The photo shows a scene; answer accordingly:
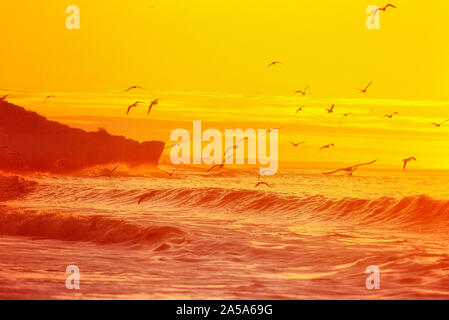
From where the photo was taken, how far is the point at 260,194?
38438mm

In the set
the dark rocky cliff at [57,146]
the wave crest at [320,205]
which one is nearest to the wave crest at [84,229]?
the wave crest at [320,205]

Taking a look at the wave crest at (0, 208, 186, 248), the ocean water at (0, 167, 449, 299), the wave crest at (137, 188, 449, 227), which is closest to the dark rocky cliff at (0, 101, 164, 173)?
the ocean water at (0, 167, 449, 299)

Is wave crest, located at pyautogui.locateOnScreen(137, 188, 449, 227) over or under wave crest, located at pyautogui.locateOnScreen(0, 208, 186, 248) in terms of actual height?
over

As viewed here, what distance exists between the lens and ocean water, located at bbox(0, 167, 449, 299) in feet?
54.5

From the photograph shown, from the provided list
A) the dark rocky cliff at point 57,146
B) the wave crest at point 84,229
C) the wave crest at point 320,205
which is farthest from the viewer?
the dark rocky cliff at point 57,146

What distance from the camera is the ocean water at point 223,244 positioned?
54.5ft

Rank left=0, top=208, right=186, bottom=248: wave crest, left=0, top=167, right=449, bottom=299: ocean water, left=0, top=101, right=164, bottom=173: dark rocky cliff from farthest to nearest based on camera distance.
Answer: left=0, top=101, right=164, bottom=173: dark rocky cliff < left=0, top=208, right=186, bottom=248: wave crest < left=0, top=167, right=449, bottom=299: ocean water

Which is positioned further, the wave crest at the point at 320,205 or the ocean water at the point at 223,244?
the wave crest at the point at 320,205

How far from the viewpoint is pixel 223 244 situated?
75.5 feet

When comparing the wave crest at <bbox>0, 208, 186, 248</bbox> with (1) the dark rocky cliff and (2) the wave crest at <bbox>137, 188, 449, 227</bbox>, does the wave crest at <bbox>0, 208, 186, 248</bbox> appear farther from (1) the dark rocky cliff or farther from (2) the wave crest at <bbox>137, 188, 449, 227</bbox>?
(1) the dark rocky cliff

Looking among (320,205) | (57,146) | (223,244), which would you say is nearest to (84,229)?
(223,244)

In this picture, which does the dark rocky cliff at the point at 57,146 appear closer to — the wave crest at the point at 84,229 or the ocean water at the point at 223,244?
the ocean water at the point at 223,244
